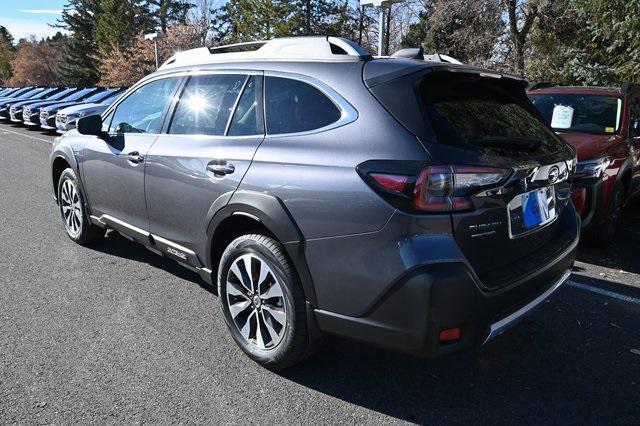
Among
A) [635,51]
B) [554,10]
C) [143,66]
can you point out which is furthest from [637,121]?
[143,66]

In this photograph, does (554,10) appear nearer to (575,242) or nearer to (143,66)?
(575,242)

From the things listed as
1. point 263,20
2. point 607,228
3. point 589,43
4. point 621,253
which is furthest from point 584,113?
point 263,20

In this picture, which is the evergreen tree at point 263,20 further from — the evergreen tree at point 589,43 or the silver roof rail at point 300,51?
the silver roof rail at point 300,51

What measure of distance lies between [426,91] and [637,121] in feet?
15.9

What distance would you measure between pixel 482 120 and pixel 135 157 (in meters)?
2.57

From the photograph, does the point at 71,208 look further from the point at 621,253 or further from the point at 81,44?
the point at 81,44

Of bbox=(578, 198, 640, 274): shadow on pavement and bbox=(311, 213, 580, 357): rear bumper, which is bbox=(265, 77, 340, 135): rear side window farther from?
bbox=(578, 198, 640, 274): shadow on pavement

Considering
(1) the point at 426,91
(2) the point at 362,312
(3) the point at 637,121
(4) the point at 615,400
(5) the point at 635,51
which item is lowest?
(4) the point at 615,400

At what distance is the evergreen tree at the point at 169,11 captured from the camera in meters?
49.7

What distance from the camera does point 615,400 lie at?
274cm

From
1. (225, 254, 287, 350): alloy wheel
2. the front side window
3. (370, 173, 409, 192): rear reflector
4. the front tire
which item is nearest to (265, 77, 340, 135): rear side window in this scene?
(370, 173, 409, 192): rear reflector

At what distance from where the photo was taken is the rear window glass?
8.12 ft

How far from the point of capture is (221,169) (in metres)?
3.06

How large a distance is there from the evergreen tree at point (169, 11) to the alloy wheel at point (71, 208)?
160ft
